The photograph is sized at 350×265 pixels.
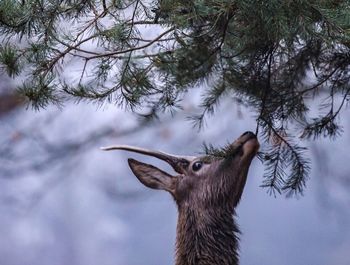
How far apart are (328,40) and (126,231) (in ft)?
3.27

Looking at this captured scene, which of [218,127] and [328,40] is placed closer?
[328,40]

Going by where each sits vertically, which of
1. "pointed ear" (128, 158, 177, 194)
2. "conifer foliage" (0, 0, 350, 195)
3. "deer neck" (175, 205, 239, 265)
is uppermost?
"conifer foliage" (0, 0, 350, 195)

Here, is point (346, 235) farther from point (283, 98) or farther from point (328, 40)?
point (328, 40)

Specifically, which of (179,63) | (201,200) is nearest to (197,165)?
(201,200)

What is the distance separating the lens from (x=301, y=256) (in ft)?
7.95

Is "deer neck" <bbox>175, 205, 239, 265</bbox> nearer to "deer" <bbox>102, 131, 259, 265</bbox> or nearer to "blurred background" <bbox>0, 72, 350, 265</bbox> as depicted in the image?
"deer" <bbox>102, 131, 259, 265</bbox>

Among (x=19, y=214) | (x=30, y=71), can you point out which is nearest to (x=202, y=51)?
(x=30, y=71)

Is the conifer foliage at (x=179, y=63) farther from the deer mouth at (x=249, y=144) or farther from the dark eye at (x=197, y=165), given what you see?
the dark eye at (x=197, y=165)

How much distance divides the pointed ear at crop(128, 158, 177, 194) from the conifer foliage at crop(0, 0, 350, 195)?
0.52 feet

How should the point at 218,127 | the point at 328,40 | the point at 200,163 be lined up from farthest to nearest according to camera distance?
the point at 218,127, the point at 200,163, the point at 328,40

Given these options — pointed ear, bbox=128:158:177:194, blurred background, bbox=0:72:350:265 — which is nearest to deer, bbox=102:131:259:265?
pointed ear, bbox=128:158:177:194

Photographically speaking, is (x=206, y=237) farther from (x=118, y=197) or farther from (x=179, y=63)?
(x=179, y=63)

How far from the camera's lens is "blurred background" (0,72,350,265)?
2.41 metres

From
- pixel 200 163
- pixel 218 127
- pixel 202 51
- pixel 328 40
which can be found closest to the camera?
pixel 328 40
